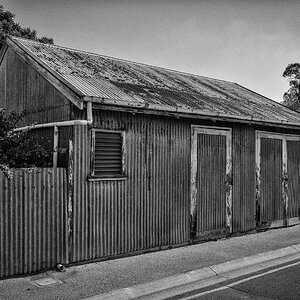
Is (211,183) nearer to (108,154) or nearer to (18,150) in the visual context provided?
(108,154)

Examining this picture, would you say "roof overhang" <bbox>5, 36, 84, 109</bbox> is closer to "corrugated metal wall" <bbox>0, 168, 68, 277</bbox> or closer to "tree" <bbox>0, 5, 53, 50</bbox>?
"corrugated metal wall" <bbox>0, 168, 68, 277</bbox>

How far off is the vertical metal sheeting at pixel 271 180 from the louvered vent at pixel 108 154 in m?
5.46

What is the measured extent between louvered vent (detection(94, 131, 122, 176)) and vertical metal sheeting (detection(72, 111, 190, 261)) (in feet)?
0.56

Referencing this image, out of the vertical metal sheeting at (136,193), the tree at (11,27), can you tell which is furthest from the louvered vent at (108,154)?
the tree at (11,27)

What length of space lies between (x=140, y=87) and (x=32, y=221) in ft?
14.8

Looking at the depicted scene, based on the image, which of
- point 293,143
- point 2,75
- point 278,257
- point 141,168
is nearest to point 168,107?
point 141,168

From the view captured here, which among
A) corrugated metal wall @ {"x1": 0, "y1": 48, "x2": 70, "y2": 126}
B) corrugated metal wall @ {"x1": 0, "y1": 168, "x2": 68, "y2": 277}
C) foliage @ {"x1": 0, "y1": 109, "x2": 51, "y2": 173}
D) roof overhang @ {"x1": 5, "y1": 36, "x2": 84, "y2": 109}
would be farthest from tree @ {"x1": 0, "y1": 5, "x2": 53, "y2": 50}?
corrugated metal wall @ {"x1": 0, "y1": 168, "x2": 68, "y2": 277}

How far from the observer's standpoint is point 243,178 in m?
11.6

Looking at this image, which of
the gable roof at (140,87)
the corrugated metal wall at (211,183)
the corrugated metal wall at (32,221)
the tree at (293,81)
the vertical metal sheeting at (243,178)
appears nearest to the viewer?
the corrugated metal wall at (32,221)

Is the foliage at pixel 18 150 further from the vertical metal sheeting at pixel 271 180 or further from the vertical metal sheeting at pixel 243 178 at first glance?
the vertical metal sheeting at pixel 271 180

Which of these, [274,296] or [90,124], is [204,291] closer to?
[274,296]

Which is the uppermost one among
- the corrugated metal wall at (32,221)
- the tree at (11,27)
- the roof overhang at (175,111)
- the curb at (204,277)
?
the tree at (11,27)

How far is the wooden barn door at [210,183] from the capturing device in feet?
33.5

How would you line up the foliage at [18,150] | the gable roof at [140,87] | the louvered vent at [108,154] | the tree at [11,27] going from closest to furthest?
the foliage at [18,150] → the louvered vent at [108,154] → the gable roof at [140,87] → the tree at [11,27]
